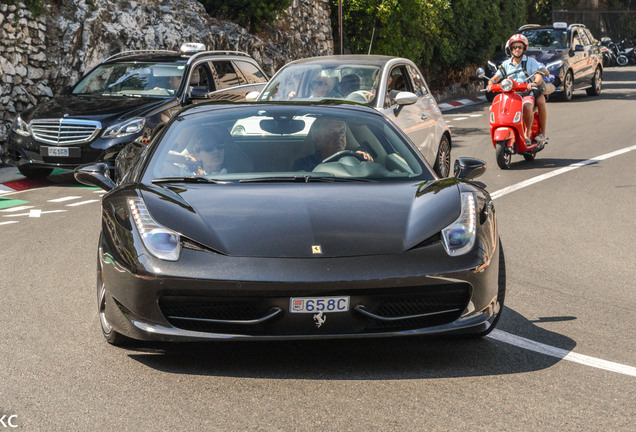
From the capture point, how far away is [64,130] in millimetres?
13219

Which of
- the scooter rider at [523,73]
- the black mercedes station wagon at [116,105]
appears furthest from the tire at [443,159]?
the black mercedes station wagon at [116,105]

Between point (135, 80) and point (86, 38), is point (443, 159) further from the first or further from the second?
point (86, 38)

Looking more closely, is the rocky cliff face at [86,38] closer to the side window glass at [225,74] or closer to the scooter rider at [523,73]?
the side window glass at [225,74]

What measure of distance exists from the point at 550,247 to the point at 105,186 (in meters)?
4.06

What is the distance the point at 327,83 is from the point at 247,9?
10754mm

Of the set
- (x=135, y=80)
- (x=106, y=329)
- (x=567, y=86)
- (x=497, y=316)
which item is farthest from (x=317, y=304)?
(x=567, y=86)

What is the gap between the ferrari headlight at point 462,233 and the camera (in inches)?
194

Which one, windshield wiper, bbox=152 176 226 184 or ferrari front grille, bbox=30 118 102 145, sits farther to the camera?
ferrari front grille, bbox=30 118 102 145

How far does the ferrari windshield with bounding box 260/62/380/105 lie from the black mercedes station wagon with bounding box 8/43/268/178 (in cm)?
188

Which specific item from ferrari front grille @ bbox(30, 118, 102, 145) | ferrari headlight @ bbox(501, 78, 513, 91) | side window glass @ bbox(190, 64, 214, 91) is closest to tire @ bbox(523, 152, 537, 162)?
ferrari headlight @ bbox(501, 78, 513, 91)

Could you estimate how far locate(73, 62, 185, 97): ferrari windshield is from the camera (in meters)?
14.3

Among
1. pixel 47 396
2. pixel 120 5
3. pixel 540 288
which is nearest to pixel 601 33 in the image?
pixel 120 5

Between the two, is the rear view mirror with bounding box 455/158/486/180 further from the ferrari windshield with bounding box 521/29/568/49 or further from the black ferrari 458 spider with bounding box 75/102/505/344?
the ferrari windshield with bounding box 521/29/568/49

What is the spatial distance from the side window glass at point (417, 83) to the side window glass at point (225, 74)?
12.2 feet
